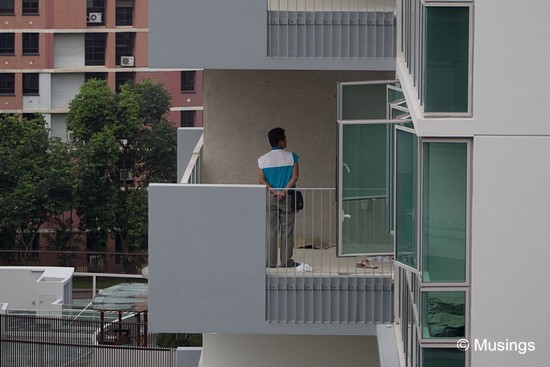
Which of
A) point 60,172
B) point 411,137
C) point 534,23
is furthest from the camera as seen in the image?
point 60,172

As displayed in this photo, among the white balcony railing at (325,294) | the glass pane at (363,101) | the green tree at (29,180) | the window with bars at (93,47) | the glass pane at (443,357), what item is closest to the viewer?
the glass pane at (443,357)

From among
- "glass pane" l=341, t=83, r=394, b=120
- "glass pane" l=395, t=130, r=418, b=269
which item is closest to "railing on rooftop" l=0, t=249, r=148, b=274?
"glass pane" l=341, t=83, r=394, b=120

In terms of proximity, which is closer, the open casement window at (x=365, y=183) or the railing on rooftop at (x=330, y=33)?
the open casement window at (x=365, y=183)

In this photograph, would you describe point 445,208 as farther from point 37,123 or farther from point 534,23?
point 37,123

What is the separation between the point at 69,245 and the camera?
64.6 meters

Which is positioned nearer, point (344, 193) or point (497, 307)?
point (497, 307)

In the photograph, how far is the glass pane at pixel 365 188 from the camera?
12.2m

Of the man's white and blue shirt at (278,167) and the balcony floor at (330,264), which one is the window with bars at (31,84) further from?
the man's white and blue shirt at (278,167)

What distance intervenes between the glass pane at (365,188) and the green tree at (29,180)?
162ft

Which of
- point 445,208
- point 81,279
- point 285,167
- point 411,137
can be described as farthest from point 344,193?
point 81,279

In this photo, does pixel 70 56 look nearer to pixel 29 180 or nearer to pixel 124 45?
pixel 124 45

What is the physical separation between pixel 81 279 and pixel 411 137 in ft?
155

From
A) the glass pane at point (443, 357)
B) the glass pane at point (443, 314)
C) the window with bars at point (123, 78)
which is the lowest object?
the glass pane at point (443, 357)

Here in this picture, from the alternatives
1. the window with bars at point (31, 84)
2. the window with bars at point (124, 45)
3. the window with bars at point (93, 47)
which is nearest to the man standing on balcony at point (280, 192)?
the window with bars at point (124, 45)
